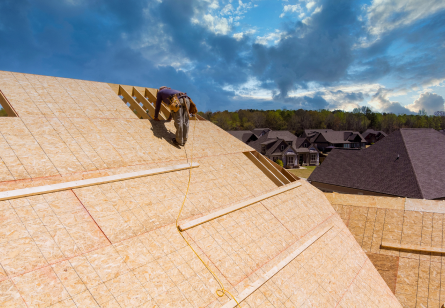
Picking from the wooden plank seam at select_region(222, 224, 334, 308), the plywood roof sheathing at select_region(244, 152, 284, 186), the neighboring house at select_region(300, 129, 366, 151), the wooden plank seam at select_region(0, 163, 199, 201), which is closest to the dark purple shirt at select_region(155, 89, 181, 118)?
the wooden plank seam at select_region(0, 163, 199, 201)

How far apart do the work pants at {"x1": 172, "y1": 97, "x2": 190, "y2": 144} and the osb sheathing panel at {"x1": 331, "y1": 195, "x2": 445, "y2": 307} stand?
6.11 meters

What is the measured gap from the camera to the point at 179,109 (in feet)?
24.3

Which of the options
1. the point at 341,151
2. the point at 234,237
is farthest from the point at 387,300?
the point at 341,151

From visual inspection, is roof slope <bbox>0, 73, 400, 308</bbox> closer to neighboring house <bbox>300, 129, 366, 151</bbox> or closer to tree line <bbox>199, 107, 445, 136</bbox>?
neighboring house <bbox>300, 129, 366, 151</bbox>

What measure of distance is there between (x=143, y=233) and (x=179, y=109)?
4.40 m

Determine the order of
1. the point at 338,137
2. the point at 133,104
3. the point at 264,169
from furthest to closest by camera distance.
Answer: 1. the point at 338,137
2. the point at 133,104
3. the point at 264,169

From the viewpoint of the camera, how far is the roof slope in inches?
122

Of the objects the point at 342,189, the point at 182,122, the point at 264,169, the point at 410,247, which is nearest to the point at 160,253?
the point at 182,122

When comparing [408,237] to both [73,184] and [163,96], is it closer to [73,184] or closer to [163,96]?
[163,96]

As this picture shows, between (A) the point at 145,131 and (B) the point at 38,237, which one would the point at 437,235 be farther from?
(B) the point at 38,237

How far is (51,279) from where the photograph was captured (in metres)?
2.92

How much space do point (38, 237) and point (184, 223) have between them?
7.28ft

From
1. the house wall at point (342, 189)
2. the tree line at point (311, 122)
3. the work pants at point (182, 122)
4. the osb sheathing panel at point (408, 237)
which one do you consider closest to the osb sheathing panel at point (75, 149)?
the work pants at point (182, 122)

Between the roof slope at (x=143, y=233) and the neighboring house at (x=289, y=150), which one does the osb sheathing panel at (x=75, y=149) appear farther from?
the neighboring house at (x=289, y=150)
